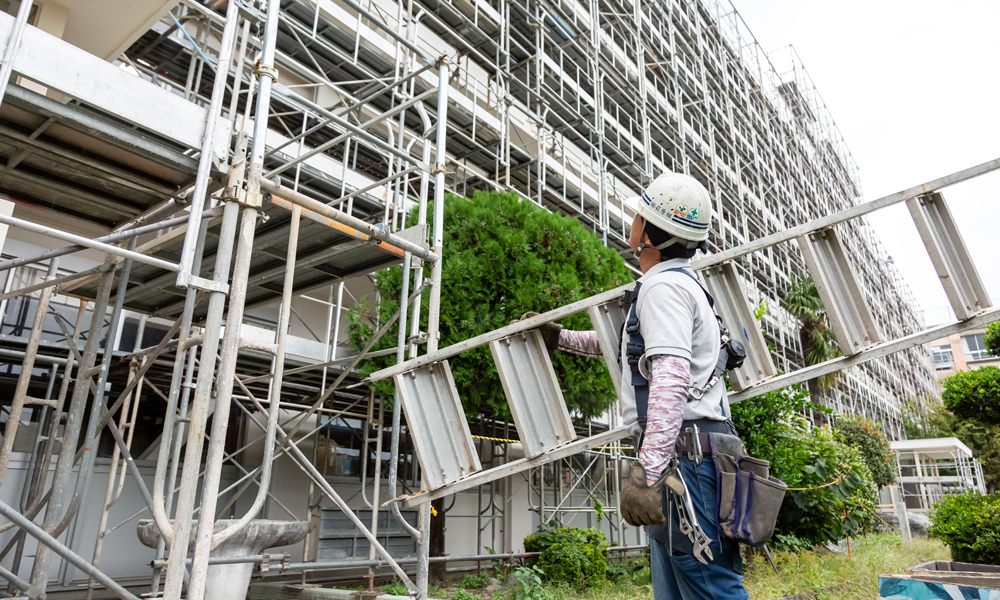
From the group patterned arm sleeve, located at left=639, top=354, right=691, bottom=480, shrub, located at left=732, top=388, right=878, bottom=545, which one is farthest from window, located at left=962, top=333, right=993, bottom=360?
patterned arm sleeve, located at left=639, top=354, right=691, bottom=480

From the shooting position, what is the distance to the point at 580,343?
2.63 metres

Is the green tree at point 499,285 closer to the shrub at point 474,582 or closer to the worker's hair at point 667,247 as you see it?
the shrub at point 474,582

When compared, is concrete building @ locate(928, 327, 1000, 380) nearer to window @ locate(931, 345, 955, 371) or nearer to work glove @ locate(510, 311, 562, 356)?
window @ locate(931, 345, 955, 371)

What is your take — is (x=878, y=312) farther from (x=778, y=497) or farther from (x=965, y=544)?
(x=778, y=497)

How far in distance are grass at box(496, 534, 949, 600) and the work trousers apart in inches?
165

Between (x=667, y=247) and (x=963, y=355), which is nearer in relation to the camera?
(x=667, y=247)

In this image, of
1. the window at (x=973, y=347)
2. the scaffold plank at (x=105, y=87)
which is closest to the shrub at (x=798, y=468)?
the scaffold plank at (x=105, y=87)

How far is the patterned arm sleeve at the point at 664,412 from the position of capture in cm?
191

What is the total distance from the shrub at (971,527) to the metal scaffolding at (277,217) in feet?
16.5

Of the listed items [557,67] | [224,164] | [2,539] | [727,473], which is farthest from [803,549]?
[557,67]

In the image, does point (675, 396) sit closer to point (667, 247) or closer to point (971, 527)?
point (667, 247)

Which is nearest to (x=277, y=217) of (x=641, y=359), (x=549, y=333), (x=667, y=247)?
(x=549, y=333)

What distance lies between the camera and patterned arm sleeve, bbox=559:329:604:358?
261 cm

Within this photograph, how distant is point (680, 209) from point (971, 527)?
7.73 metres
